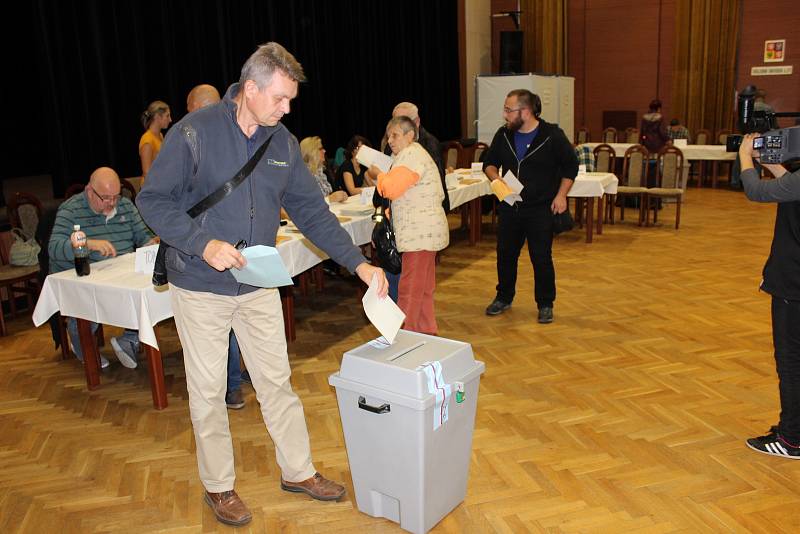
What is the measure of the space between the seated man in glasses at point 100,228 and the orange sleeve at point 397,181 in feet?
4.79

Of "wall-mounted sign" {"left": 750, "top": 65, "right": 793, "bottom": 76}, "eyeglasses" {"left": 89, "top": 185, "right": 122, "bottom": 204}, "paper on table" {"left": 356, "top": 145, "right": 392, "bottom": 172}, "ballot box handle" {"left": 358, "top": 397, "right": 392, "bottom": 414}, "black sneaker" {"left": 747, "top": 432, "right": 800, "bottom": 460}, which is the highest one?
"wall-mounted sign" {"left": 750, "top": 65, "right": 793, "bottom": 76}

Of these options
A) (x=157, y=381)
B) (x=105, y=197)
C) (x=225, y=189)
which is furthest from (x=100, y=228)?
(x=225, y=189)

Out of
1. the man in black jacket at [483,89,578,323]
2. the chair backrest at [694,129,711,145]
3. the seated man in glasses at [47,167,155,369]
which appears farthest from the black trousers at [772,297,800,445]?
the chair backrest at [694,129,711,145]

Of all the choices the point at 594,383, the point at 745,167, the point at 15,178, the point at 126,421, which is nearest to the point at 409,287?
the point at 594,383

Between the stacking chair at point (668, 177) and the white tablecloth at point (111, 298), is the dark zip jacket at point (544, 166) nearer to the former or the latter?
the white tablecloth at point (111, 298)

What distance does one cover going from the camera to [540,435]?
327cm

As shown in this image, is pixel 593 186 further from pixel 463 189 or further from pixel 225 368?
pixel 225 368

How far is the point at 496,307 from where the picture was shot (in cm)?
512

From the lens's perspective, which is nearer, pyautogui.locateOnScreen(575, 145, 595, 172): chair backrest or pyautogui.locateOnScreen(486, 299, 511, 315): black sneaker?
pyautogui.locateOnScreen(486, 299, 511, 315): black sneaker

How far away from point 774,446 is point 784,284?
757 mm

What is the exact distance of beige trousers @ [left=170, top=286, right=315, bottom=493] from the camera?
94.9 inches

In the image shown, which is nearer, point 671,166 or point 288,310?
point 288,310

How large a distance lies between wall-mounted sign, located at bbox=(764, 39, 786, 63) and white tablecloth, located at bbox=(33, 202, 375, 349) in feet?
40.2

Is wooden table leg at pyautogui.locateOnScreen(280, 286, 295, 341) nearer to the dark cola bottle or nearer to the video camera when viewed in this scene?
the dark cola bottle
